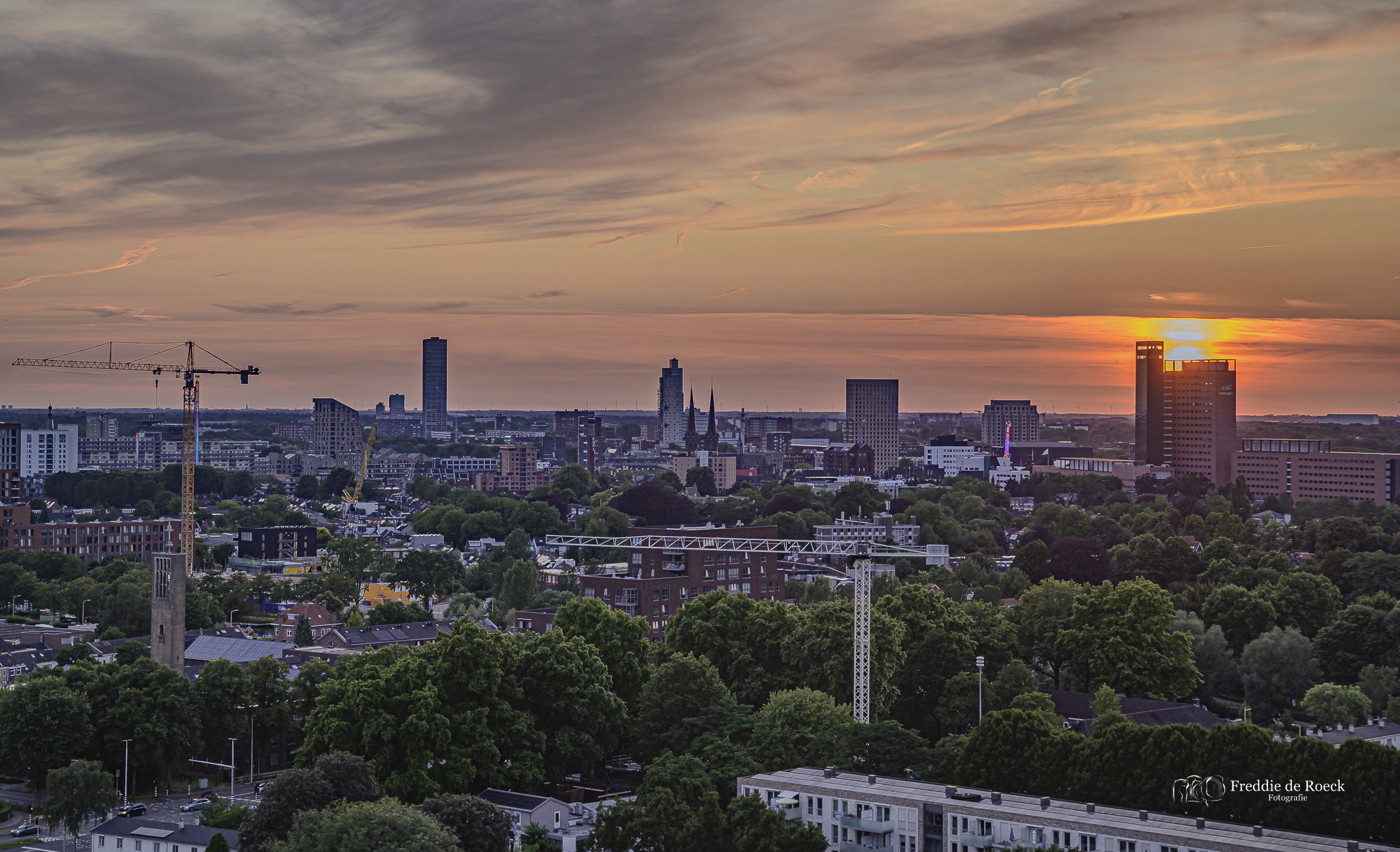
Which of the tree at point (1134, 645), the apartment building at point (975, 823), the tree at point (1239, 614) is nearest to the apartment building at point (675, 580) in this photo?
the tree at point (1134, 645)

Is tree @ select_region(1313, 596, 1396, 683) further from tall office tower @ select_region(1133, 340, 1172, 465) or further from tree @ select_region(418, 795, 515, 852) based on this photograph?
tall office tower @ select_region(1133, 340, 1172, 465)

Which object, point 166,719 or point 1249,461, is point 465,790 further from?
point 1249,461

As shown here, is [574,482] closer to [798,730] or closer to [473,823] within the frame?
[798,730]

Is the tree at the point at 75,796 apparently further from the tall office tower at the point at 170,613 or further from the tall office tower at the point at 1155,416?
the tall office tower at the point at 1155,416

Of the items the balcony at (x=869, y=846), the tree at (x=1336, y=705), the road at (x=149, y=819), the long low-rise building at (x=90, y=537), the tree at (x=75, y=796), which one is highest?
the long low-rise building at (x=90, y=537)

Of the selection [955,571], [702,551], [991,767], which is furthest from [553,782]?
[955,571]

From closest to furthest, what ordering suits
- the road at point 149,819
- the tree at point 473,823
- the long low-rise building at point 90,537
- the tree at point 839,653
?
1. the tree at point 473,823
2. the road at point 149,819
3. the tree at point 839,653
4. the long low-rise building at point 90,537

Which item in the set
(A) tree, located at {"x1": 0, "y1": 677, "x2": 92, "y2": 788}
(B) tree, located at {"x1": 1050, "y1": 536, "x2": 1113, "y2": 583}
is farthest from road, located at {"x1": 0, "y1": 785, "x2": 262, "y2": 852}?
(B) tree, located at {"x1": 1050, "y1": 536, "x2": 1113, "y2": 583}

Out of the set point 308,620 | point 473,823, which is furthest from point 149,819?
point 308,620
